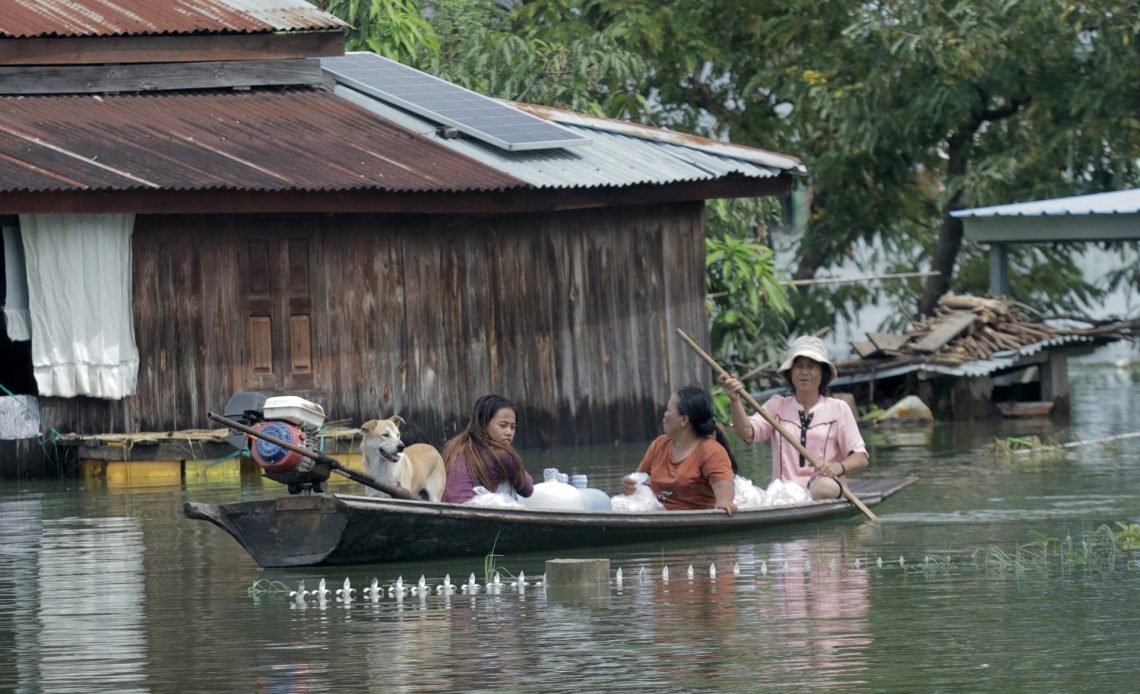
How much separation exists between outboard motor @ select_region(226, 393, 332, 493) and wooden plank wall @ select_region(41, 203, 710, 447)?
7473 mm

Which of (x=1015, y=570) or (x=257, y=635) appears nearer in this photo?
(x=257, y=635)

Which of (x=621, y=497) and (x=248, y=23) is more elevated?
(x=248, y=23)

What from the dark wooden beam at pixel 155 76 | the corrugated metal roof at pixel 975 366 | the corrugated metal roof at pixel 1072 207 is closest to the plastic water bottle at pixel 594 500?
the dark wooden beam at pixel 155 76

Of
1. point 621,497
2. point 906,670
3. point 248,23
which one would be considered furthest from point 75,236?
point 906,670

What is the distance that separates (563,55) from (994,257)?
6.00m

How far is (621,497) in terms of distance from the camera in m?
14.1

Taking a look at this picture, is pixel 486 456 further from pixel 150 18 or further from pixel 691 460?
pixel 150 18

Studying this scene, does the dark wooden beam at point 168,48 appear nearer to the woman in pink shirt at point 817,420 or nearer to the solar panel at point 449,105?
the solar panel at point 449,105

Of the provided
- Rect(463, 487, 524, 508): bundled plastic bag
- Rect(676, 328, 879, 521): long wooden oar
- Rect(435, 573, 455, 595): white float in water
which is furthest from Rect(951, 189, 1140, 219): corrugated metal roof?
Rect(435, 573, 455, 595): white float in water

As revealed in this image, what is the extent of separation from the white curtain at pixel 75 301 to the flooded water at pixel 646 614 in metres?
3.26

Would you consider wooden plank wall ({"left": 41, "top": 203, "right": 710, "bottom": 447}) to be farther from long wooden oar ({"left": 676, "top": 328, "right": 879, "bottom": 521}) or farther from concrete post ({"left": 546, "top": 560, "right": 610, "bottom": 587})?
concrete post ({"left": 546, "top": 560, "right": 610, "bottom": 587})

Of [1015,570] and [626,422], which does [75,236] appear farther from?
[1015,570]

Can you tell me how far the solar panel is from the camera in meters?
21.1

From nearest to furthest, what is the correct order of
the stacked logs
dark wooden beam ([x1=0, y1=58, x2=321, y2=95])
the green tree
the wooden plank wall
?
the wooden plank wall → dark wooden beam ([x1=0, y1=58, x2=321, y2=95]) → the stacked logs → the green tree
